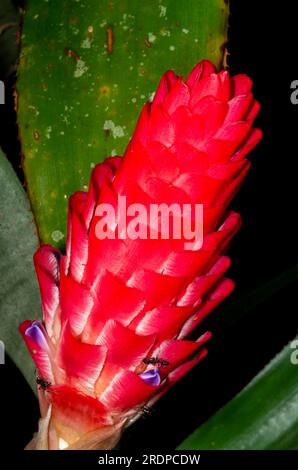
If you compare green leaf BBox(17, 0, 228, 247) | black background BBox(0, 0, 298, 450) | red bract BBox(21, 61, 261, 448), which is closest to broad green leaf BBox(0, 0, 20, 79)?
black background BBox(0, 0, 298, 450)

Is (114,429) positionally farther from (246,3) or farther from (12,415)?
(246,3)

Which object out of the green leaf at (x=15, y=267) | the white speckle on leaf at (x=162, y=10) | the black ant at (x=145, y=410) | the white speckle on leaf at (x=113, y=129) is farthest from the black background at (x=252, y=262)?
the white speckle on leaf at (x=162, y=10)

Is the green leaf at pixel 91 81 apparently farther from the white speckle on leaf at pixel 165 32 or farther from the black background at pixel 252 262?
the black background at pixel 252 262

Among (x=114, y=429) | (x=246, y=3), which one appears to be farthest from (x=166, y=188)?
(x=246, y=3)

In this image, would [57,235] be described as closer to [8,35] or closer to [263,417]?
[263,417]

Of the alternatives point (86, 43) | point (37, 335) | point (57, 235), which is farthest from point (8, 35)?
point (37, 335)
